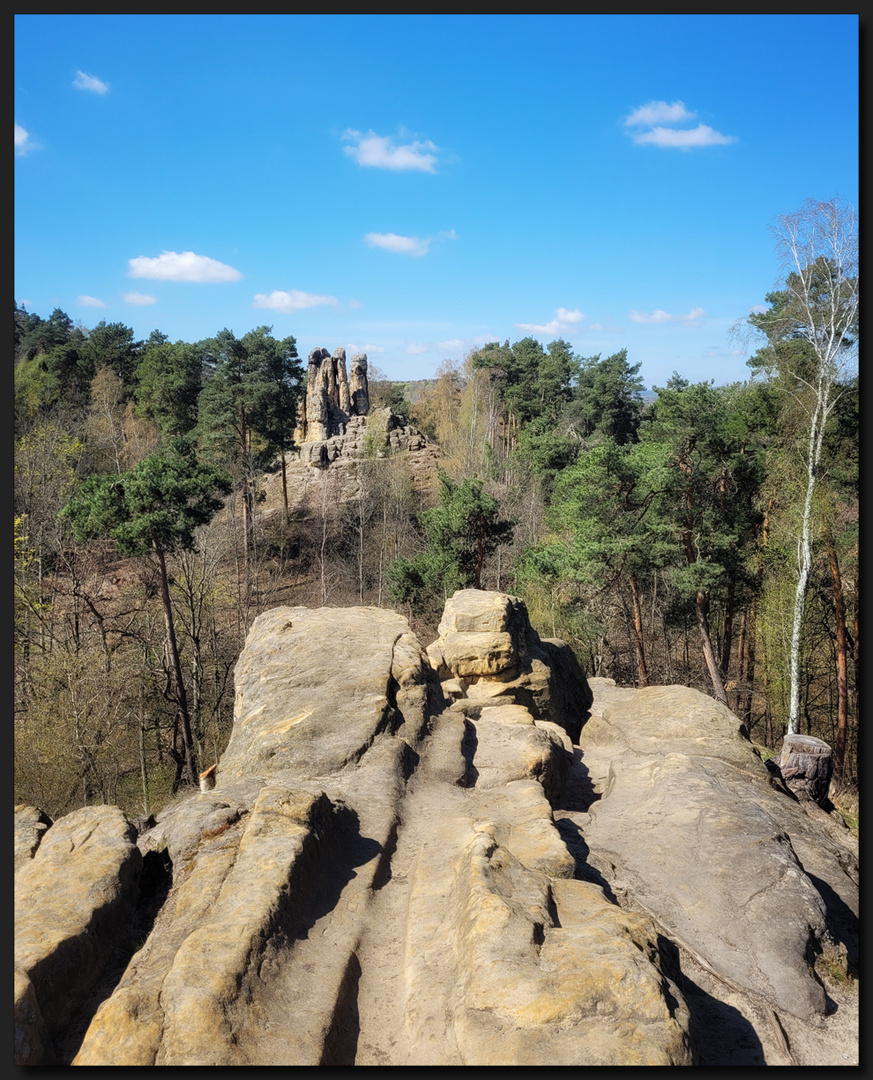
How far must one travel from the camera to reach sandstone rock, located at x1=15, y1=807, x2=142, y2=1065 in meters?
4.23

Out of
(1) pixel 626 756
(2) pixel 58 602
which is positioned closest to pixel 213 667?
(2) pixel 58 602

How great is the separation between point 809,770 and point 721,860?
525cm

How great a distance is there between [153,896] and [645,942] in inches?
151

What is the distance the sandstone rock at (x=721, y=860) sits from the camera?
597 centimetres

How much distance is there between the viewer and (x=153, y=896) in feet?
18.9

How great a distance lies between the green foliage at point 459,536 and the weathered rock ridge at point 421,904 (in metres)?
13.9

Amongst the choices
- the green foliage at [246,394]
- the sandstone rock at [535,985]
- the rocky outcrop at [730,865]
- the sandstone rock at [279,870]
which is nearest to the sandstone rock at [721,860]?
the rocky outcrop at [730,865]

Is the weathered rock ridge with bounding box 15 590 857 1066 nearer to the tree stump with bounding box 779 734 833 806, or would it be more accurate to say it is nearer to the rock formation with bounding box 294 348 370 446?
the tree stump with bounding box 779 734 833 806

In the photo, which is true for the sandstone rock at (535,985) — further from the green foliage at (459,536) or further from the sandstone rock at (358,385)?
the sandstone rock at (358,385)

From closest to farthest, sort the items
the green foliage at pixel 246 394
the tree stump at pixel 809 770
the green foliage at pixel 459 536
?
the tree stump at pixel 809 770 → the green foliage at pixel 459 536 → the green foliage at pixel 246 394

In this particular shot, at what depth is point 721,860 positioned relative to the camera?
277 inches

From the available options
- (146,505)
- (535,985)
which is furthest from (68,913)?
(146,505)

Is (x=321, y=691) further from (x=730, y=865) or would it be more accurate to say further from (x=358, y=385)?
(x=358, y=385)

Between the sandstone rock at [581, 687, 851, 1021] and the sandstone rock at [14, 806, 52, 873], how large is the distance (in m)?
5.30
